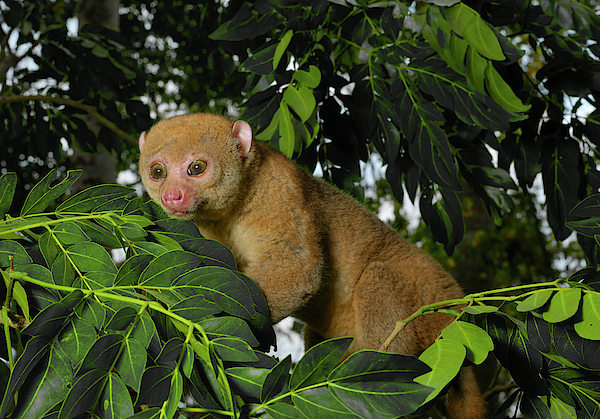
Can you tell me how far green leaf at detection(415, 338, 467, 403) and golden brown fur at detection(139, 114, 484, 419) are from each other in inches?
32.0

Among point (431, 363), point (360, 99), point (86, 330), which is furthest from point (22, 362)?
point (360, 99)

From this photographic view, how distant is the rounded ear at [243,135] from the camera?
2.00m

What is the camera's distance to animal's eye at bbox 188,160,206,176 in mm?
1843

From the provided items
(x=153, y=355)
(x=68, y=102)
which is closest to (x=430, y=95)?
(x=153, y=355)

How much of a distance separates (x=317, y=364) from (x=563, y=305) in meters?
0.52

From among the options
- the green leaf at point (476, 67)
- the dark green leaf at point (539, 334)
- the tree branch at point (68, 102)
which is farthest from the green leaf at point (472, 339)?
the tree branch at point (68, 102)

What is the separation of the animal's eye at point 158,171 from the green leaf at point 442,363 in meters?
1.26

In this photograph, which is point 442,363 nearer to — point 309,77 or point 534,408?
point 534,408

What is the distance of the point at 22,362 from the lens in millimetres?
805

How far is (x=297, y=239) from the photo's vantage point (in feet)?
6.23

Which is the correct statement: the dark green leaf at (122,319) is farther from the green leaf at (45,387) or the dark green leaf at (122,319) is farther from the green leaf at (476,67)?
the green leaf at (476,67)

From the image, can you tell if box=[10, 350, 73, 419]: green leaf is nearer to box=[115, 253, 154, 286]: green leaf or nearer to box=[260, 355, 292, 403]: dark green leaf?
box=[115, 253, 154, 286]: green leaf

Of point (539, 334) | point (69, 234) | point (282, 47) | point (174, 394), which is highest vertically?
point (282, 47)

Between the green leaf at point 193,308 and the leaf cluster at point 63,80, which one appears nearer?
the green leaf at point 193,308
